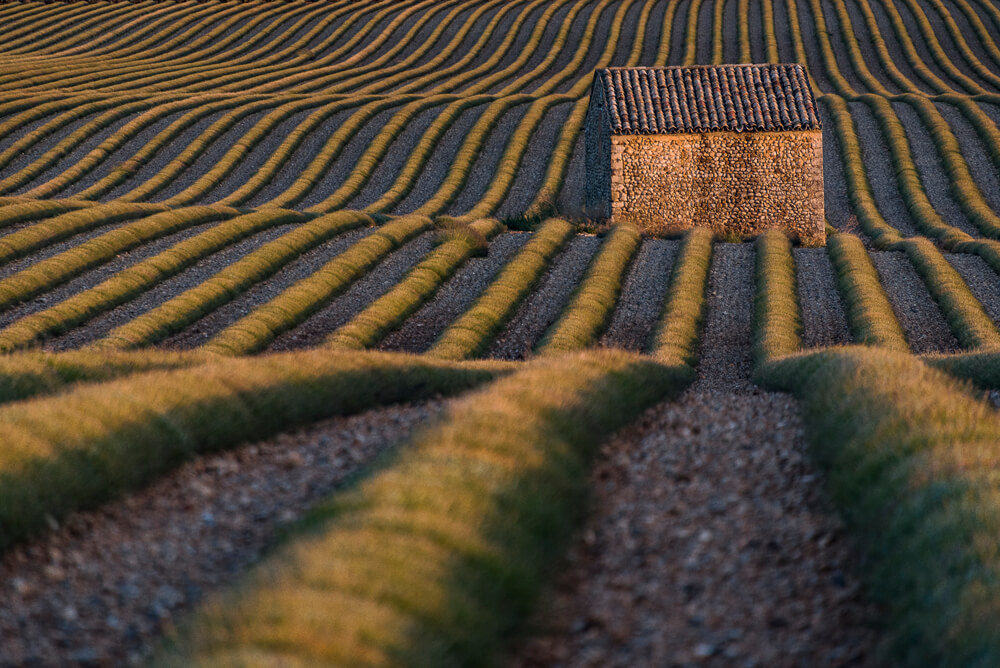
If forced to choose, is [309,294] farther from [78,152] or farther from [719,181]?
[78,152]

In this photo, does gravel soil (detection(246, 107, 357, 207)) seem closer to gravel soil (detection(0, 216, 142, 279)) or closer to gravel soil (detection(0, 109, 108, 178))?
gravel soil (detection(0, 109, 108, 178))

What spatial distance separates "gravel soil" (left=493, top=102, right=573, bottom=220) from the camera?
51688mm

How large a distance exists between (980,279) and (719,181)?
12.2 metres

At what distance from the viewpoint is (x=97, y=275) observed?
31.3 m

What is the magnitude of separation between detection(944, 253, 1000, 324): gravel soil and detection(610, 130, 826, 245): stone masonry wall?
697 centimetres

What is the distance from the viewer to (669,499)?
10.2m

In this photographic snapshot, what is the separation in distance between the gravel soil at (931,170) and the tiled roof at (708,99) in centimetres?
Result: 1059

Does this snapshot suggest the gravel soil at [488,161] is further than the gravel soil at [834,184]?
Yes

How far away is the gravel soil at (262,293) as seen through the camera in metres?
26.4

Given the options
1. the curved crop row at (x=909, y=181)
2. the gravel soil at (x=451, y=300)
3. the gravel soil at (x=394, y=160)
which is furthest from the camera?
the gravel soil at (x=394, y=160)

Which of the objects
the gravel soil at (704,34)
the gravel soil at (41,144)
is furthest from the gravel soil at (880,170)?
the gravel soil at (41,144)

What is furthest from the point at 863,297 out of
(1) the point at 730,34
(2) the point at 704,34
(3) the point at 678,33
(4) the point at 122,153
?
(3) the point at 678,33

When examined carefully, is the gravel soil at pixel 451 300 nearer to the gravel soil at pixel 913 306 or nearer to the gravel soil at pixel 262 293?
the gravel soil at pixel 262 293

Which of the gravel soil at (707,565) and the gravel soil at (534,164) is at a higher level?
the gravel soil at (707,565)
